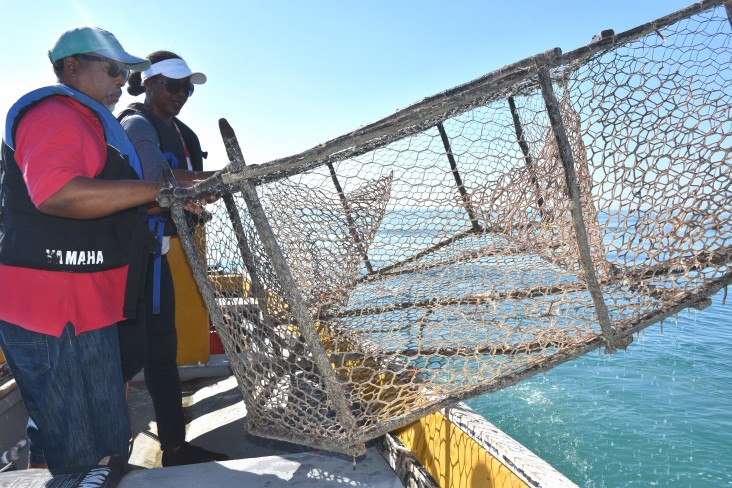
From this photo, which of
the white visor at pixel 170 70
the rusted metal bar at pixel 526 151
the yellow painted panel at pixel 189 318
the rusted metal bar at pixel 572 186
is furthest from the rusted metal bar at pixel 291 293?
the yellow painted panel at pixel 189 318

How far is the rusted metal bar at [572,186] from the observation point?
1421mm

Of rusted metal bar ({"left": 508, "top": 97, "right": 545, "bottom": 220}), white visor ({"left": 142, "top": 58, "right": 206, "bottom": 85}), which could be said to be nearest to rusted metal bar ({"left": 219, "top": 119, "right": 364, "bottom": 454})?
white visor ({"left": 142, "top": 58, "right": 206, "bottom": 85})

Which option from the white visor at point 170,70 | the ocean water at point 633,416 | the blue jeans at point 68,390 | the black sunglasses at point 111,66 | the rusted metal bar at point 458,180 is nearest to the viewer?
the blue jeans at point 68,390

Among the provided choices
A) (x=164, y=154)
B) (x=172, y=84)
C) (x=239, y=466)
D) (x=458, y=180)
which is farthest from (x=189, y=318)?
(x=458, y=180)

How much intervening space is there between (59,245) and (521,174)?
6.93ft

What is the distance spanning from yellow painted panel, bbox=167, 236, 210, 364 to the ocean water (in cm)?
317

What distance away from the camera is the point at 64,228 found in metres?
1.65

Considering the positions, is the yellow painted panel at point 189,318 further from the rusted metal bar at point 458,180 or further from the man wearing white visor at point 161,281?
the rusted metal bar at point 458,180

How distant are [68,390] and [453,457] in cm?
159

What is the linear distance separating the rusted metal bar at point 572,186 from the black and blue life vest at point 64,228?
5.12ft

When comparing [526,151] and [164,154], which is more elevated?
[164,154]

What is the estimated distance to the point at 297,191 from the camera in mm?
2713

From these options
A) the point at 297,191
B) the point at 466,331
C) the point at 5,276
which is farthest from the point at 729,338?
the point at 5,276

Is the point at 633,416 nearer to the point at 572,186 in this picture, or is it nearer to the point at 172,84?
the point at 572,186
